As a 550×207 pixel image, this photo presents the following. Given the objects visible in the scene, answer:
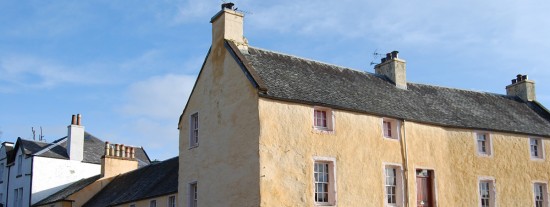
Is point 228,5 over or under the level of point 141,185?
over

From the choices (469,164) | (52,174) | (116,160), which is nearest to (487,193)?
(469,164)

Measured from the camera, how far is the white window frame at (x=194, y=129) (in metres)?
26.8

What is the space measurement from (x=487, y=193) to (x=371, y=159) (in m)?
6.63

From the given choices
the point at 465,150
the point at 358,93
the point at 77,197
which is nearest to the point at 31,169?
the point at 77,197

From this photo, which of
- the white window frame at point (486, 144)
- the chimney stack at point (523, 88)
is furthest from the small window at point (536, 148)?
the chimney stack at point (523, 88)

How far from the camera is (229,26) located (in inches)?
1023

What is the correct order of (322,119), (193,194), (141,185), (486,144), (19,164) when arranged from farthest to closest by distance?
(19,164) → (141,185) → (486,144) → (193,194) → (322,119)

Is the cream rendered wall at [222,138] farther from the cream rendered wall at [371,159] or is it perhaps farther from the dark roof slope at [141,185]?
the dark roof slope at [141,185]

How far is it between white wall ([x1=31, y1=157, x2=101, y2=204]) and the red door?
28.0m

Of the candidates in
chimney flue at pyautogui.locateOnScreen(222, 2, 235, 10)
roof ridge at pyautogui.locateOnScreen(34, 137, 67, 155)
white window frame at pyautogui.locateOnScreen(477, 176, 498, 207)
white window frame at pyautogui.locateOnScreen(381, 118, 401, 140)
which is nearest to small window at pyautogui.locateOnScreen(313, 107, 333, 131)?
white window frame at pyautogui.locateOnScreen(381, 118, 401, 140)

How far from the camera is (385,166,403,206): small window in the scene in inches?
987

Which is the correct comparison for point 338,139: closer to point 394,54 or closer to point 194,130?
point 194,130

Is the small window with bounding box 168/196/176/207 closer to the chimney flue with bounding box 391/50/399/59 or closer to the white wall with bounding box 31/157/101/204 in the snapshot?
the chimney flue with bounding box 391/50/399/59

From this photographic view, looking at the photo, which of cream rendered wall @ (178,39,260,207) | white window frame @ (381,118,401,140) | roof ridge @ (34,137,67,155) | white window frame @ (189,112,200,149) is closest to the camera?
cream rendered wall @ (178,39,260,207)
